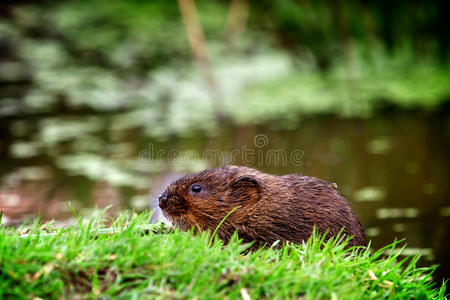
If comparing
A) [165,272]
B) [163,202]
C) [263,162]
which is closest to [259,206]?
[163,202]

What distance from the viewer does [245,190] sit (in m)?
4.45

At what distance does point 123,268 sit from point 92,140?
672 cm

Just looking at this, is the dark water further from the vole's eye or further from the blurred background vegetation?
the vole's eye

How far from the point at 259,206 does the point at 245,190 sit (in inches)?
6.1

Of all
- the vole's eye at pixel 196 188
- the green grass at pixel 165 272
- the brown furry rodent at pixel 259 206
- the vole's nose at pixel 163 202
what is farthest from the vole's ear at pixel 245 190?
the green grass at pixel 165 272

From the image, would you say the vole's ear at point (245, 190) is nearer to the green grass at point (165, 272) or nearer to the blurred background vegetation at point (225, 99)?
the green grass at point (165, 272)

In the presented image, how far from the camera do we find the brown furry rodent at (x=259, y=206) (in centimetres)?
428

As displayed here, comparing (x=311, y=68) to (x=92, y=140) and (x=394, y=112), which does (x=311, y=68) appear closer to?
(x=394, y=112)

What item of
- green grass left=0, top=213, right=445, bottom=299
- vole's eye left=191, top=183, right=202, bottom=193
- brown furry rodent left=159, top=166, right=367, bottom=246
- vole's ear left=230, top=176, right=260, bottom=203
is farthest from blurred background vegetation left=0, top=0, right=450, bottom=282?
green grass left=0, top=213, right=445, bottom=299

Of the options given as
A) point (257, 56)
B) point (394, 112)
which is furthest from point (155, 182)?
point (257, 56)

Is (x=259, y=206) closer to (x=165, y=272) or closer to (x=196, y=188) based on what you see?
(x=196, y=188)

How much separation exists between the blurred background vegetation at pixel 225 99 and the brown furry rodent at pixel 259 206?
1.61m

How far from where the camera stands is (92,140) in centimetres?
987

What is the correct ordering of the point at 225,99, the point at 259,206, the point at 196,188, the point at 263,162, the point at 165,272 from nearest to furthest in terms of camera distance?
the point at 165,272 → the point at 259,206 → the point at 196,188 → the point at 263,162 → the point at 225,99
